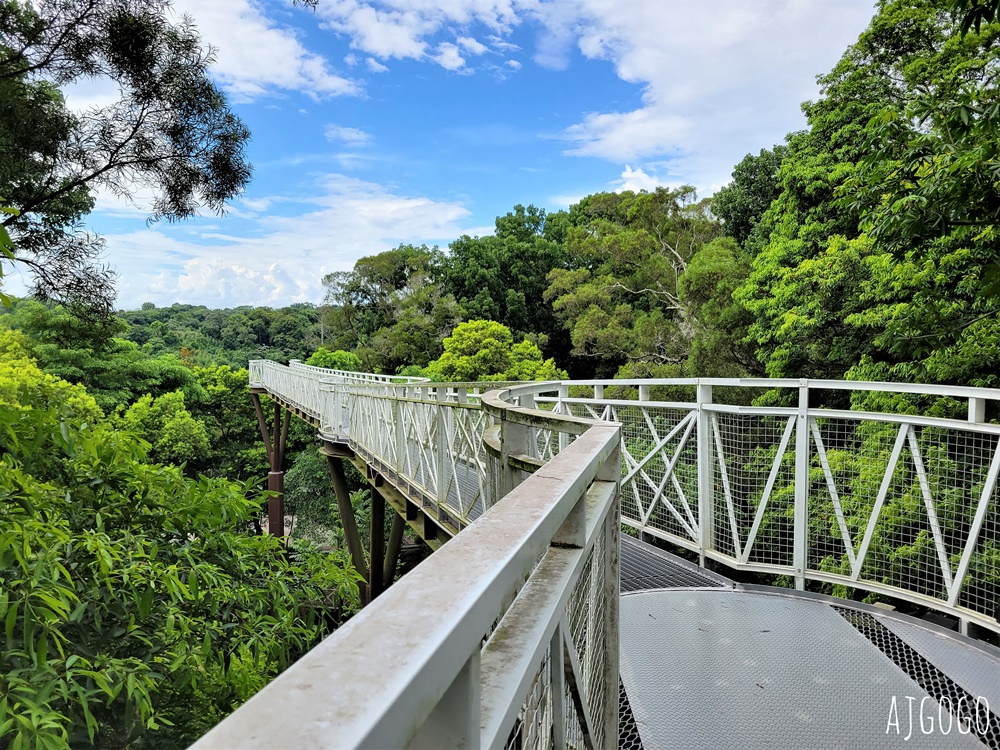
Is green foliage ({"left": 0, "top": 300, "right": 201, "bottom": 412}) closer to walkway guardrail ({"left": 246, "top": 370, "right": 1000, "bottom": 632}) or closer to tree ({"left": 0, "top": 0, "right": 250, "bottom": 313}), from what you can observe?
tree ({"left": 0, "top": 0, "right": 250, "bottom": 313})

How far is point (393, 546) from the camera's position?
393 inches

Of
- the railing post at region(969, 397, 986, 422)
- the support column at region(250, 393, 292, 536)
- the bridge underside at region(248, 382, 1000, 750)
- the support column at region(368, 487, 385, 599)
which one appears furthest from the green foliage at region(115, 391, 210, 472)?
the railing post at region(969, 397, 986, 422)

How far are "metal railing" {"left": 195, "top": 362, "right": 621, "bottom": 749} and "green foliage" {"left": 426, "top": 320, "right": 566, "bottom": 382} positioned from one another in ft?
63.4

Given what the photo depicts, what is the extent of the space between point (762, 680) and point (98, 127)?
267 inches

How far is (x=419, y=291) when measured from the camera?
33.3m

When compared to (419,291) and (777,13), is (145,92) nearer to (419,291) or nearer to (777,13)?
(777,13)

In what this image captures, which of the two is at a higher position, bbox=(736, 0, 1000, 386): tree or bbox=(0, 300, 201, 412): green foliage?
bbox=(736, 0, 1000, 386): tree

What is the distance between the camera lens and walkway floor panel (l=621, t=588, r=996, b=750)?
7.09ft

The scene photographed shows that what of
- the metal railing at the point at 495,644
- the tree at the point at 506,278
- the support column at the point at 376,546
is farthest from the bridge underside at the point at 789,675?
the tree at the point at 506,278

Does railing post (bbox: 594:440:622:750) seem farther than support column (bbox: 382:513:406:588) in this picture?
No

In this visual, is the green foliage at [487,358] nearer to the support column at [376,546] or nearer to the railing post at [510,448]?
the support column at [376,546]

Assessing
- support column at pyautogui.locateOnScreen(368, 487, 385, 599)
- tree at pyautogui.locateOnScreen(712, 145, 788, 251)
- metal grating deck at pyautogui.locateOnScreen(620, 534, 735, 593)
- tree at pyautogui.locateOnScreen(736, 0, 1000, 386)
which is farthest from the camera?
tree at pyautogui.locateOnScreen(712, 145, 788, 251)

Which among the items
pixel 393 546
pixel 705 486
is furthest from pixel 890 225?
pixel 393 546

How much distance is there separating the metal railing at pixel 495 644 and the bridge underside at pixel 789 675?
796 millimetres
